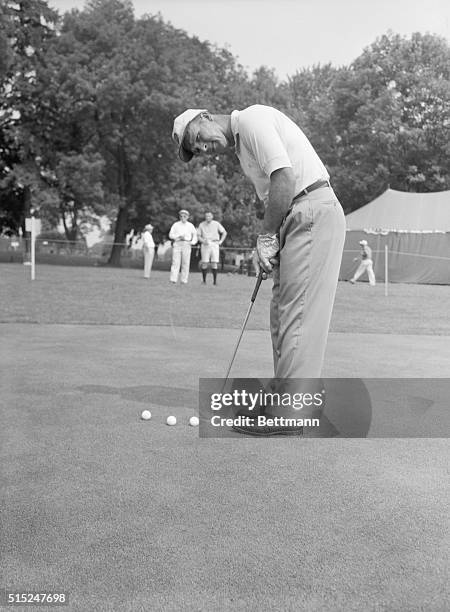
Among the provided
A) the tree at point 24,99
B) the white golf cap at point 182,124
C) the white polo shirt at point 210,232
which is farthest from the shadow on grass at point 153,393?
the tree at point 24,99

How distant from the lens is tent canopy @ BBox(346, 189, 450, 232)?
29.7 m

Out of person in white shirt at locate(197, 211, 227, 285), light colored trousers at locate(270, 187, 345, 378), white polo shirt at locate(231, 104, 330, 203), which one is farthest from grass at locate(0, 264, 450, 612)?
person in white shirt at locate(197, 211, 227, 285)

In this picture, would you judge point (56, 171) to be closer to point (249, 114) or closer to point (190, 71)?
point (190, 71)

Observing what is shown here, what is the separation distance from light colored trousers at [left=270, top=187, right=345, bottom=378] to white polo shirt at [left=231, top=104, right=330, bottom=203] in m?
0.14

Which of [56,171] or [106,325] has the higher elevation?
[56,171]

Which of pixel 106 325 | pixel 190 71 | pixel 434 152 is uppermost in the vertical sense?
pixel 190 71

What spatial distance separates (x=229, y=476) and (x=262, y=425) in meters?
0.82

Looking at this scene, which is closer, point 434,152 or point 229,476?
point 229,476

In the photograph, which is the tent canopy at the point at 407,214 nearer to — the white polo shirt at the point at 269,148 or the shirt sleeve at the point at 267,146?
the white polo shirt at the point at 269,148

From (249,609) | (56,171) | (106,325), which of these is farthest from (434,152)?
(249,609)

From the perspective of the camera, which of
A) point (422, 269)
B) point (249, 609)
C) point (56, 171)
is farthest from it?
point (56, 171)

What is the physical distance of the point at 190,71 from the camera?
41.8 m

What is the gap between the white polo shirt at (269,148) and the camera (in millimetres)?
3658

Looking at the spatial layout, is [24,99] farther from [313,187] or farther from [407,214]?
[313,187]
